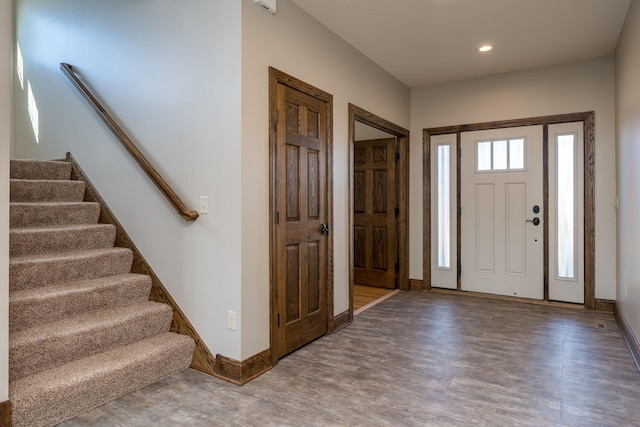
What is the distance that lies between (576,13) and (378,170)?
266cm

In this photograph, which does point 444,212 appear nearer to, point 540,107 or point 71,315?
point 540,107

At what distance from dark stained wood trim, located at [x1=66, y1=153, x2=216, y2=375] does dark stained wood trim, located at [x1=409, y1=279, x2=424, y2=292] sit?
3187mm

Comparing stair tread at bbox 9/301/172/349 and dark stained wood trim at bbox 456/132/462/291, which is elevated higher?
dark stained wood trim at bbox 456/132/462/291

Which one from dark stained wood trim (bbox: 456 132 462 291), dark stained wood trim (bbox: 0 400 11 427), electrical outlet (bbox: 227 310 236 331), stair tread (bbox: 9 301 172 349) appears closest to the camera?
dark stained wood trim (bbox: 0 400 11 427)

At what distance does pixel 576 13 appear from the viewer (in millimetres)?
3199

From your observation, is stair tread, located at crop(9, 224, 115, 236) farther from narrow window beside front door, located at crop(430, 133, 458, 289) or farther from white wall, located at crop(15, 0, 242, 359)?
narrow window beside front door, located at crop(430, 133, 458, 289)

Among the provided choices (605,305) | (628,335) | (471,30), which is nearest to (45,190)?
(471,30)

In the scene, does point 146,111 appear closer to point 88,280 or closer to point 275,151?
point 275,151

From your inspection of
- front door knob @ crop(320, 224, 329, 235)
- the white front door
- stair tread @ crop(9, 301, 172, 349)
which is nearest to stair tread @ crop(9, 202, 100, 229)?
stair tread @ crop(9, 301, 172, 349)

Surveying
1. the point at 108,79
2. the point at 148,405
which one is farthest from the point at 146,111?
the point at 148,405

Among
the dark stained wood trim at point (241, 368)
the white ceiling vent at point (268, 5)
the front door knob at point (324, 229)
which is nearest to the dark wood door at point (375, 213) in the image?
the front door knob at point (324, 229)

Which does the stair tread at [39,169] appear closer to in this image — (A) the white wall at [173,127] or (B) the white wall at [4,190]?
(A) the white wall at [173,127]

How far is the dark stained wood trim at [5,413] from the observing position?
183 centimetres

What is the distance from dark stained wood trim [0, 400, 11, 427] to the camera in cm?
183
